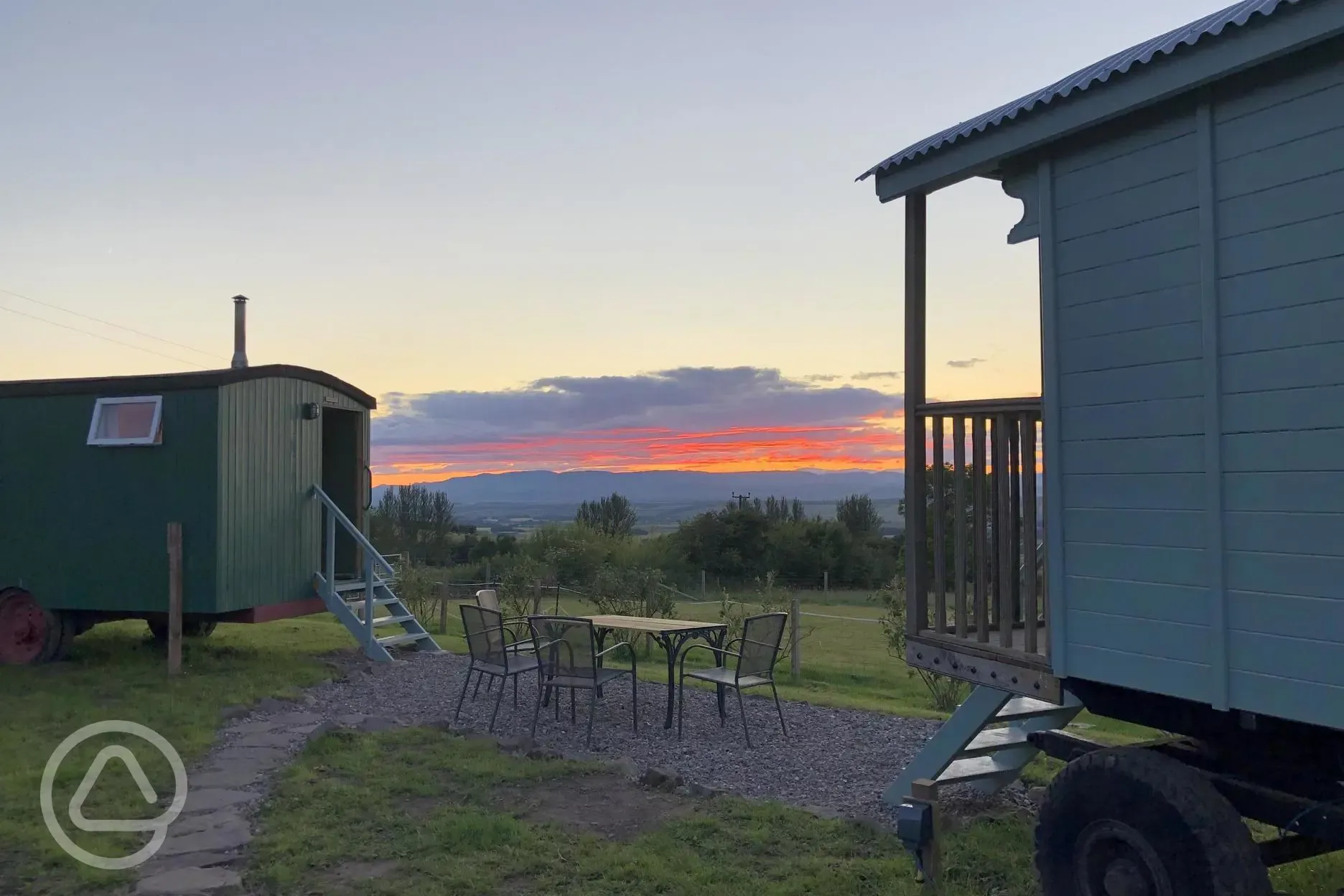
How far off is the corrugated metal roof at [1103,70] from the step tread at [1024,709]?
8.22 feet

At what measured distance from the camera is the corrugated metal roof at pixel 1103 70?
8.79 feet

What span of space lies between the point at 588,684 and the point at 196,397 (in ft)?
14.7

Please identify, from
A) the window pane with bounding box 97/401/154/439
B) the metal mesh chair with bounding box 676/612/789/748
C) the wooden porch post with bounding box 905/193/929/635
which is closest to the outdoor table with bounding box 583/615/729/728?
the metal mesh chair with bounding box 676/612/789/748

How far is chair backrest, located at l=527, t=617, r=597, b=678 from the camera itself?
21.0 feet

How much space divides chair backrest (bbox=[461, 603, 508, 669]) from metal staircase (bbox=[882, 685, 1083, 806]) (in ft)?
9.70

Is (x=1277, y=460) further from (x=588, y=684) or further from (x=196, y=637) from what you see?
(x=196, y=637)

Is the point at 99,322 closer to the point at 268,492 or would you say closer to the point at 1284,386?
the point at 268,492

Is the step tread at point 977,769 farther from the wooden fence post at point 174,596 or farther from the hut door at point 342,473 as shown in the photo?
the hut door at point 342,473

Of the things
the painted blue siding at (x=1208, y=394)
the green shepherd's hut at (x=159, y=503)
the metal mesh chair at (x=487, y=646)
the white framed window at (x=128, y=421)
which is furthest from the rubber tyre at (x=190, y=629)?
the painted blue siding at (x=1208, y=394)

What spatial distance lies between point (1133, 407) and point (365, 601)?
808cm

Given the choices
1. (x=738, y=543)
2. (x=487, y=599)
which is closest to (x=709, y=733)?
(x=487, y=599)

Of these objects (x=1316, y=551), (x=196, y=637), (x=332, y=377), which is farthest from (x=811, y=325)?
(x=1316, y=551)

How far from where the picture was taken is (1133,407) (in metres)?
3.10

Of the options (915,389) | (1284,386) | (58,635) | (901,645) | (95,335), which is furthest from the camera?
(95,335)
